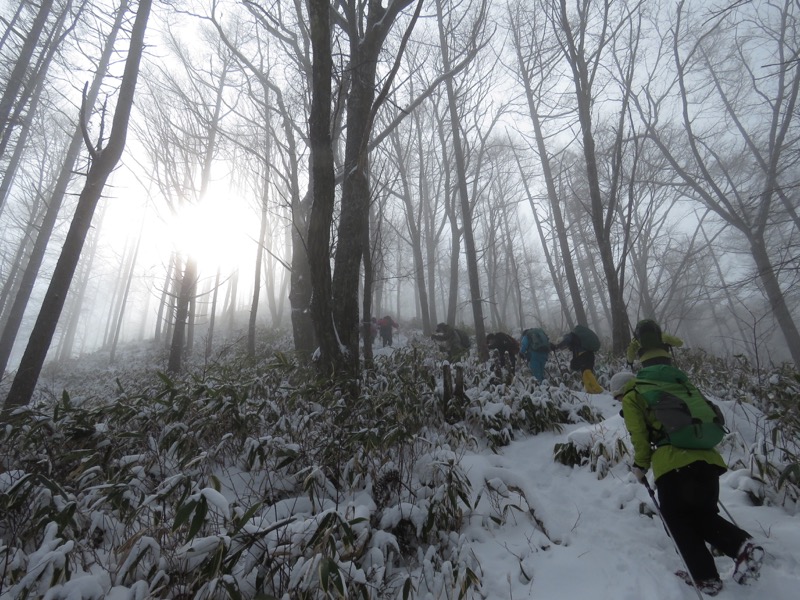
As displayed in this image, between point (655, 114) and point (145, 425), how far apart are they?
15932 mm

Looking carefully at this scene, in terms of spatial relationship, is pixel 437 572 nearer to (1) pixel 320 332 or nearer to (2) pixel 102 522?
(2) pixel 102 522

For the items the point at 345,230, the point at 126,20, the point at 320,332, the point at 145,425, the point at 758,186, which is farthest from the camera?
the point at 758,186

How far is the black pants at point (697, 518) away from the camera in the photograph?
2031 millimetres

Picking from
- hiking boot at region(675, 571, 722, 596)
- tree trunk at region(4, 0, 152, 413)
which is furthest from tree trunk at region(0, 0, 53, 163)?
hiking boot at region(675, 571, 722, 596)

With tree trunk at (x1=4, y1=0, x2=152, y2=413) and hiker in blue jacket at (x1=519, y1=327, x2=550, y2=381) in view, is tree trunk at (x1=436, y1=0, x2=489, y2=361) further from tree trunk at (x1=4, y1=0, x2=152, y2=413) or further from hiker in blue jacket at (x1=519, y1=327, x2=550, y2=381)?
tree trunk at (x1=4, y1=0, x2=152, y2=413)

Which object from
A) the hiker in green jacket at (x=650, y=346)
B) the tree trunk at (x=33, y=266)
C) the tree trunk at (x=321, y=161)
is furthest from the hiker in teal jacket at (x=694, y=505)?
the tree trunk at (x=33, y=266)

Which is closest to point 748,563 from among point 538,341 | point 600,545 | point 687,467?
point 687,467

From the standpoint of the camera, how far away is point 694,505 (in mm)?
2119

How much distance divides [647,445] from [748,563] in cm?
68

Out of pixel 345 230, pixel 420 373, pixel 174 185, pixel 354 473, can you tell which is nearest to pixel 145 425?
pixel 354 473

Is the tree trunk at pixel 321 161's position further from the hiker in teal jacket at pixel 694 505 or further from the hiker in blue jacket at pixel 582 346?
the hiker in blue jacket at pixel 582 346

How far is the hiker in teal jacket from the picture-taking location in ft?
6.46

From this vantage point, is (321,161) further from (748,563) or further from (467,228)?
A: (467,228)

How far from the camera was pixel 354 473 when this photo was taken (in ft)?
9.43
